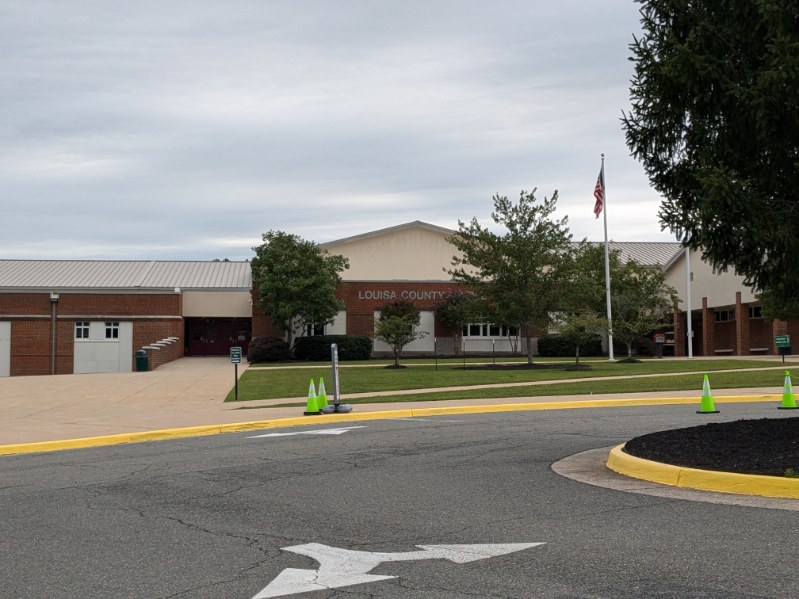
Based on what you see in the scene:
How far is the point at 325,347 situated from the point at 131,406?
27365 mm

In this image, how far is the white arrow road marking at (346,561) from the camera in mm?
5699

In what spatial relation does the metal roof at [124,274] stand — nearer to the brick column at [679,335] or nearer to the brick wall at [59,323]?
the brick wall at [59,323]

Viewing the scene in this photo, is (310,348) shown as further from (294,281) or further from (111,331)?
(111,331)

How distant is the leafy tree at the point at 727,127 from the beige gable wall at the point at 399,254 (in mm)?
46493

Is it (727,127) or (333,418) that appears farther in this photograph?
(333,418)

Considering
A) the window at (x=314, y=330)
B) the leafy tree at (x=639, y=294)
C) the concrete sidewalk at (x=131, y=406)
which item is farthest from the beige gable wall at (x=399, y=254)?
the concrete sidewalk at (x=131, y=406)

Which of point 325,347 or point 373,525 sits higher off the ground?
point 325,347

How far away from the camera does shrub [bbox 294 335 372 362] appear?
49438 mm

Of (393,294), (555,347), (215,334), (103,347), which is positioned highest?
(393,294)

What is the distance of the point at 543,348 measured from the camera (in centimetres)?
5238

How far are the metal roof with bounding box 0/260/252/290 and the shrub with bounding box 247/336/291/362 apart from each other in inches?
422

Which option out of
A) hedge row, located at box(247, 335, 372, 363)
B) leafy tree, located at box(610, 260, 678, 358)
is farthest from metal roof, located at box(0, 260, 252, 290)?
leafy tree, located at box(610, 260, 678, 358)

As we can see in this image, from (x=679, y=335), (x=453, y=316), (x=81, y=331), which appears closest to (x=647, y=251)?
(x=679, y=335)

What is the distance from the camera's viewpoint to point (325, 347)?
4950 centimetres
